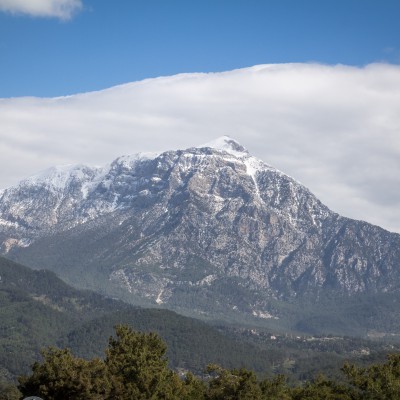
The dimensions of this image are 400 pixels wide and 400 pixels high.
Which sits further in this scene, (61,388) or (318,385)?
(318,385)

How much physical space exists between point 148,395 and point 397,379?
4606 cm

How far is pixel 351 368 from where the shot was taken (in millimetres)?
148375

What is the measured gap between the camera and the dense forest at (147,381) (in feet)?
461

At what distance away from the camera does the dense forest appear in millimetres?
140625

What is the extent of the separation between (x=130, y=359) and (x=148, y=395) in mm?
9033

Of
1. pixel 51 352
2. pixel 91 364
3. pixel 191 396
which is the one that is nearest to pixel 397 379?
pixel 191 396

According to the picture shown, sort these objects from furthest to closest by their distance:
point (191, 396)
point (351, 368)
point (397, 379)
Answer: point (191, 396) → point (351, 368) → point (397, 379)

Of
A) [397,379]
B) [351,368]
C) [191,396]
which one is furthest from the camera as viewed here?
[191,396]

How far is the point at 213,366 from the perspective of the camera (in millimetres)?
156500

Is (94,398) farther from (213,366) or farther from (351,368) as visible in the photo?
(351,368)

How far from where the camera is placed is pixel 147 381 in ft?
488

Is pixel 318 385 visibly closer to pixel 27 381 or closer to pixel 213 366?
pixel 213 366

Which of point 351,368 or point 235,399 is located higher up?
point 351,368

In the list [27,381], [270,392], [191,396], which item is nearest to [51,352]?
[27,381]
